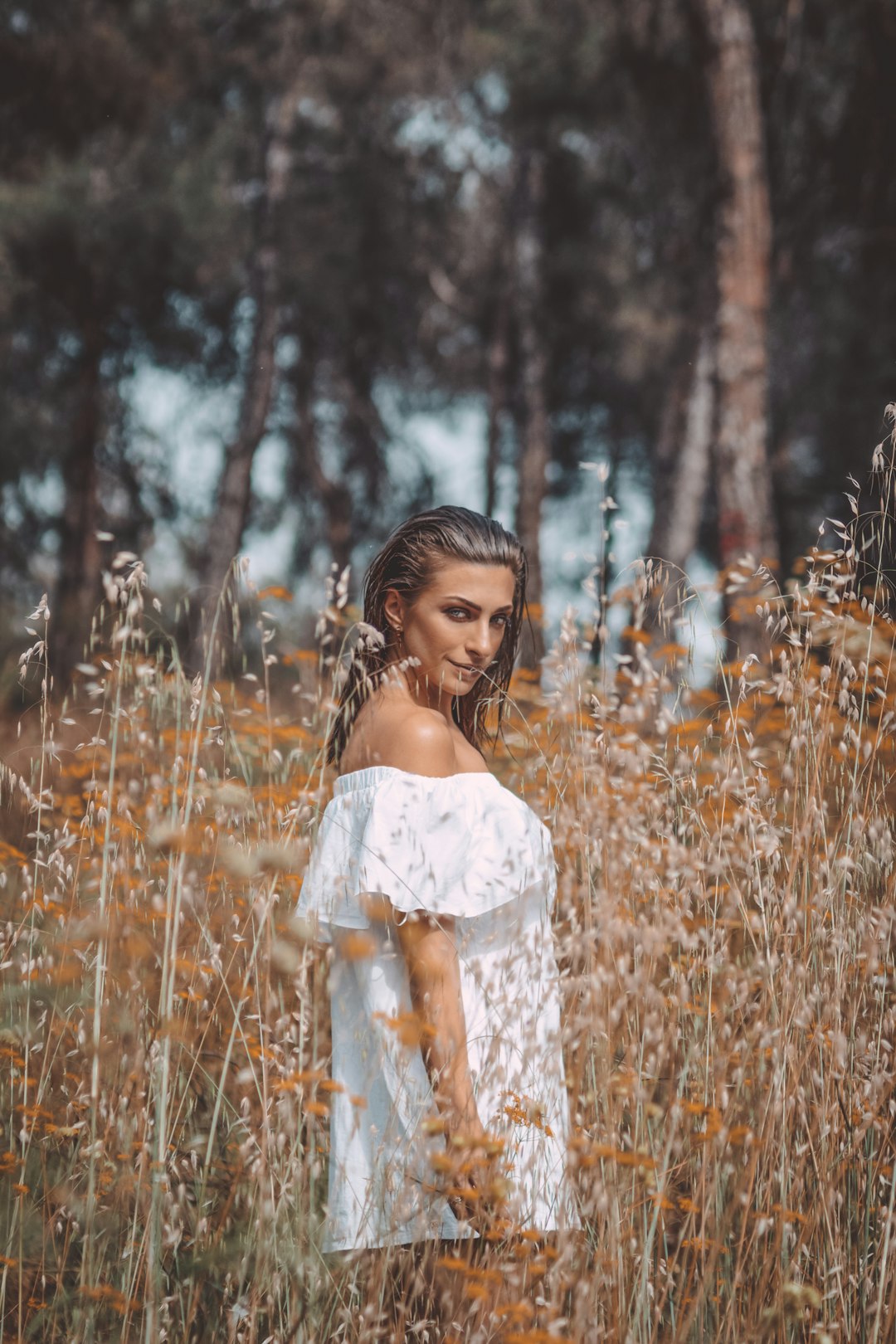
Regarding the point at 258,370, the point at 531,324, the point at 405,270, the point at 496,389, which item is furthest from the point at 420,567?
the point at 405,270

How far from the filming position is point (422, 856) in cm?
148

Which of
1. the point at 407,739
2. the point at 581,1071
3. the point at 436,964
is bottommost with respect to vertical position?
the point at 581,1071

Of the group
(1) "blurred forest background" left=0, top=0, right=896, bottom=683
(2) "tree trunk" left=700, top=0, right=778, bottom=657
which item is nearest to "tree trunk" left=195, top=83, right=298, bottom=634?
(1) "blurred forest background" left=0, top=0, right=896, bottom=683

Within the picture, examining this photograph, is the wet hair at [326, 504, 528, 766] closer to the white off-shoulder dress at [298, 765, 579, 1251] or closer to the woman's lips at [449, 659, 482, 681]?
the woman's lips at [449, 659, 482, 681]

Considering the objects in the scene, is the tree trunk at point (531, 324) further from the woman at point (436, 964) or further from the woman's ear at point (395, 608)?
the woman at point (436, 964)

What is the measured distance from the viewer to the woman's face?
1.77 meters

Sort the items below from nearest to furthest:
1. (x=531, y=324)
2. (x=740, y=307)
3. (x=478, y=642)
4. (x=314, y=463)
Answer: (x=478, y=642), (x=740, y=307), (x=531, y=324), (x=314, y=463)

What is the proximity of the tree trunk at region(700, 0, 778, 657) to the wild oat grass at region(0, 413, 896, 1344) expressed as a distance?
3971 millimetres

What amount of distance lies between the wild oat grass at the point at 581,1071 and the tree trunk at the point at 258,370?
7.86 m

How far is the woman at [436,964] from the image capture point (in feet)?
4.66

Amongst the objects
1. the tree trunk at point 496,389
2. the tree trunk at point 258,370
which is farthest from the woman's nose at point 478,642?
the tree trunk at point 496,389

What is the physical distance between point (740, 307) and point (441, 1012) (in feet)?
17.3

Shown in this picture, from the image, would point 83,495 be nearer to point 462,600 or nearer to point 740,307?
point 740,307

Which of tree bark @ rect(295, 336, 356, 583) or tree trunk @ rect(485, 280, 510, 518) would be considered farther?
tree bark @ rect(295, 336, 356, 583)
